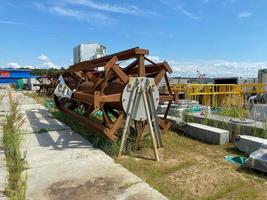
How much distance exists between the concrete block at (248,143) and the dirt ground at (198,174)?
127mm

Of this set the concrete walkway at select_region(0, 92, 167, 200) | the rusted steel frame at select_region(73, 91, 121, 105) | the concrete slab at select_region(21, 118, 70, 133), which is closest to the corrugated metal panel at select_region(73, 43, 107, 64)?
the concrete slab at select_region(21, 118, 70, 133)

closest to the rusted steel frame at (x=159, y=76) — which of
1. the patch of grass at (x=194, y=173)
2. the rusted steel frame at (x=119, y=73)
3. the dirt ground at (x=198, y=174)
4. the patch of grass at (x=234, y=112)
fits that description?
the rusted steel frame at (x=119, y=73)

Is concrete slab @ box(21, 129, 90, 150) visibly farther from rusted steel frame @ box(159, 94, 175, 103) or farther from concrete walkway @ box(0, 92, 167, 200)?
rusted steel frame @ box(159, 94, 175, 103)

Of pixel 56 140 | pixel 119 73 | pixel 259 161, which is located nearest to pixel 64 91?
pixel 56 140

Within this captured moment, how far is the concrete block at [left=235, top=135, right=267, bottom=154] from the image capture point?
4176 millimetres

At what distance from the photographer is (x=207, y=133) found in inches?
204

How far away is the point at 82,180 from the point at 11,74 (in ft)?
131

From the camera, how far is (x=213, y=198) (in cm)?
282

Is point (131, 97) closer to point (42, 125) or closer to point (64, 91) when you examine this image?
point (64, 91)

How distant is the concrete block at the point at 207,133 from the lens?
4.95m

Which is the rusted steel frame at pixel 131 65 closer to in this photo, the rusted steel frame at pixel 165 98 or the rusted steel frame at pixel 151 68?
the rusted steel frame at pixel 151 68

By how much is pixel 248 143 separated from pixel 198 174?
54.2 inches

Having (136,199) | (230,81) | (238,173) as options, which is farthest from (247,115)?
(230,81)

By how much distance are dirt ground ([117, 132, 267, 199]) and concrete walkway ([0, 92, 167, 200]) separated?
0.32m
